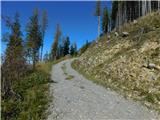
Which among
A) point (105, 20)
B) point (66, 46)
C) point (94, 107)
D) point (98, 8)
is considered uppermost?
point (105, 20)

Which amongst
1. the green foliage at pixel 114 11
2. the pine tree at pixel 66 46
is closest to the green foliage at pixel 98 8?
the green foliage at pixel 114 11

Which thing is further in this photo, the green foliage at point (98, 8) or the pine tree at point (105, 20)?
the pine tree at point (105, 20)

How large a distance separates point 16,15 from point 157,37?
26448 mm

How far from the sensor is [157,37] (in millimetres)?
33219

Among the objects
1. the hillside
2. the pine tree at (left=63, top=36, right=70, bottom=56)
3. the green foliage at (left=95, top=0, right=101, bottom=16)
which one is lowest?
the hillside

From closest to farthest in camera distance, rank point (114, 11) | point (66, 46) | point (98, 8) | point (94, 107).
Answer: point (94, 107) < point (98, 8) < point (114, 11) < point (66, 46)

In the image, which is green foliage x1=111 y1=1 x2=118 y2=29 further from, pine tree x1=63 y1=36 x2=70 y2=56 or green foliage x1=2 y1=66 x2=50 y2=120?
green foliage x1=2 y1=66 x2=50 y2=120

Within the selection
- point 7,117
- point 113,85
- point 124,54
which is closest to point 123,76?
point 113,85

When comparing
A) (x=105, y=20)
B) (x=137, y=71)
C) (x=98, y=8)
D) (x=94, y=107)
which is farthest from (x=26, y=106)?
(x=105, y=20)

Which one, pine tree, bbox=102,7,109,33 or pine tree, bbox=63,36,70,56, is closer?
pine tree, bbox=102,7,109,33

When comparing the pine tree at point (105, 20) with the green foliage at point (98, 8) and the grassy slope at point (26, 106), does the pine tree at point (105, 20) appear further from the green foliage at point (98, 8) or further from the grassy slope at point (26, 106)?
the grassy slope at point (26, 106)

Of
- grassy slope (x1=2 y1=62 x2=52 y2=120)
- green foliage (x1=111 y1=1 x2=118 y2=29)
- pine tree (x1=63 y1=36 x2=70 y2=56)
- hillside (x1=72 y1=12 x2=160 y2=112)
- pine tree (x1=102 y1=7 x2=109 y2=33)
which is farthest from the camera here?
pine tree (x1=63 y1=36 x2=70 y2=56)

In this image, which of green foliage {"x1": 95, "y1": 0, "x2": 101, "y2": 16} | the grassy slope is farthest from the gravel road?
green foliage {"x1": 95, "y1": 0, "x2": 101, "y2": 16}

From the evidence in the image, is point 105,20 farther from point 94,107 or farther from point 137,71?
point 94,107
